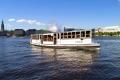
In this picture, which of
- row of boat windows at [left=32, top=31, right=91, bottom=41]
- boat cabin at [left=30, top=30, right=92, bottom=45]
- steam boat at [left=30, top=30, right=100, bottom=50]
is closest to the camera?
steam boat at [left=30, top=30, right=100, bottom=50]

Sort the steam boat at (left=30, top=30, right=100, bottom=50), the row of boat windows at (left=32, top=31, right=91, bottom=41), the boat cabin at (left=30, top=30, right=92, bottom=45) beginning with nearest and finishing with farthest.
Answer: the steam boat at (left=30, top=30, right=100, bottom=50) < the boat cabin at (left=30, top=30, right=92, bottom=45) < the row of boat windows at (left=32, top=31, right=91, bottom=41)

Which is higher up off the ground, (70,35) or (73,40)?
(70,35)

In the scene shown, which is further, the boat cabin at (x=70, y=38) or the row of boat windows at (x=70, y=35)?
the row of boat windows at (x=70, y=35)

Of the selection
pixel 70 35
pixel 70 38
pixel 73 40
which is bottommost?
pixel 73 40

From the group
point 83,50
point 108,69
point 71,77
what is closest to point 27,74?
point 71,77

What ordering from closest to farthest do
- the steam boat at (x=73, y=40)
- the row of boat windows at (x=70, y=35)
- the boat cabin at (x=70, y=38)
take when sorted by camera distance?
1. the steam boat at (x=73, y=40)
2. the boat cabin at (x=70, y=38)
3. the row of boat windows at (x=70, y=35)

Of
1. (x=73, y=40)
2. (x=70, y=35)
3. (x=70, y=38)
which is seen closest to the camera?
(x=73, y=40)

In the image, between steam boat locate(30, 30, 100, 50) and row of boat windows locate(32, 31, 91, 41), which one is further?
row of boat windows locate(32, 31, 91, 41)

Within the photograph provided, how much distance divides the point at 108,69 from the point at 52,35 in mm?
34789

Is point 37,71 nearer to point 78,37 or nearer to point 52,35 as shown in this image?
point 78,37

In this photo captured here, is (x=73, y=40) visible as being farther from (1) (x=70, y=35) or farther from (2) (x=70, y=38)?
(1) (x=70, y=35)

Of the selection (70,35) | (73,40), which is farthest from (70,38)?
(73,40)

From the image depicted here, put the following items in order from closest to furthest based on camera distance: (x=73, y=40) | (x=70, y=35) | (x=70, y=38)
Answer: (x=73, y=40)
(x=70, y=38)
(x=70, y=35)

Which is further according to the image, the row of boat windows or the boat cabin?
the row of boat windows
